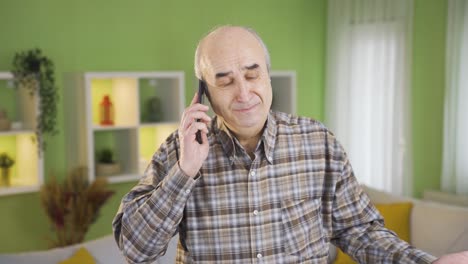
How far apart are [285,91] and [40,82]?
216 cm

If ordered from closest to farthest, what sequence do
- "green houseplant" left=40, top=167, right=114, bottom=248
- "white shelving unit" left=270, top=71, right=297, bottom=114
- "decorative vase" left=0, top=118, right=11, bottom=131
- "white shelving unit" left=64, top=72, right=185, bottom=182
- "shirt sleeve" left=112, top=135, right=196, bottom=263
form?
"shirt sleeve" left=112, top=135, right=196, bottom=263, "decorative vase" left=0, top=118, right=11, bottom=131, "green houseplant" left=40, top=167, right=114, bottom=248, "white shelving unit" left=64, top=72, right=185, bottom=182, "white shelving unit" left=270, top=71, right=297, bottom=114

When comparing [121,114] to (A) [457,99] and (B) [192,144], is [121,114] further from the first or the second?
(B) [192,144]

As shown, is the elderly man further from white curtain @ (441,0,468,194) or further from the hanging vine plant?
white curtain @ (441,0,468,194)

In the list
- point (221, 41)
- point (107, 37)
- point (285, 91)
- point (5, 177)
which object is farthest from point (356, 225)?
point (285, 91)

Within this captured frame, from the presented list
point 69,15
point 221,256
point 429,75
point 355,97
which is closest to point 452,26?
point 429,75

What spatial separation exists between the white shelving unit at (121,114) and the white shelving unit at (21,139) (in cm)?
35

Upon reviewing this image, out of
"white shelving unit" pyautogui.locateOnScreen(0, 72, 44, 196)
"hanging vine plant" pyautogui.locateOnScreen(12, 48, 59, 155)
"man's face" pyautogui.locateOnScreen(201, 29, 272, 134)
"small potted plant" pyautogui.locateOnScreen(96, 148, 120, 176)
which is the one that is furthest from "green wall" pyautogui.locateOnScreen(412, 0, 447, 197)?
"man's face" pyautogui.locateOnScreen(201, 29, 272, 134)

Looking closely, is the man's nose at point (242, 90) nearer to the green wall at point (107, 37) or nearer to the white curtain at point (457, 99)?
the green wall at point (107, 37)

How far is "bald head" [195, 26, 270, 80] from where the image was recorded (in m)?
1.31

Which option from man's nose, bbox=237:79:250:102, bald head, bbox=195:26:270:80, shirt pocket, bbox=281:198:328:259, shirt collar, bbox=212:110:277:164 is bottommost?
shirt pocket, bbox=281:198:328:259

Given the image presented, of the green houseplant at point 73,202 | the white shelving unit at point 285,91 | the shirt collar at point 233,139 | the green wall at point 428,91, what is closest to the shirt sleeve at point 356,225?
the shirt collar at point 233,139

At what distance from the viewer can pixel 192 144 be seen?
123 cm

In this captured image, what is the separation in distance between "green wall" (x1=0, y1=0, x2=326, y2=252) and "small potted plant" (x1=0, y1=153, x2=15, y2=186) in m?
0.29

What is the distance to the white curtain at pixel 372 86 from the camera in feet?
16.5
